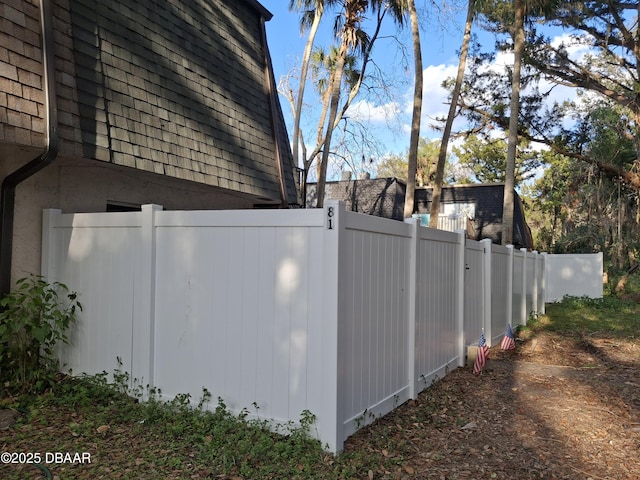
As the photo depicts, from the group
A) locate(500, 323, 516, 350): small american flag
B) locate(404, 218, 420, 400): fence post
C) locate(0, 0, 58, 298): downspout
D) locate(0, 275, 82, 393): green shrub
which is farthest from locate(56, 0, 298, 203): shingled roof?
locate(500, 323, 516, 350): small american flag

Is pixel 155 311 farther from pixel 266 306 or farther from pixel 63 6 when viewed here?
pixel 63 6

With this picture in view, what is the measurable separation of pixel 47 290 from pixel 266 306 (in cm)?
252

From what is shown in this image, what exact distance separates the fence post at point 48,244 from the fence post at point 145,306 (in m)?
1.28

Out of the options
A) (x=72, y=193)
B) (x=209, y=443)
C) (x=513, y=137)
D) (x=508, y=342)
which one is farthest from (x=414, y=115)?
(x=209, y=443)

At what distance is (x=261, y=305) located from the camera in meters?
4.16

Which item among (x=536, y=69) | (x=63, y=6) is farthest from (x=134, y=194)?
(x=536, y=69)

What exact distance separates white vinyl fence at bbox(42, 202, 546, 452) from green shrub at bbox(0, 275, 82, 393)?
0.25 metres

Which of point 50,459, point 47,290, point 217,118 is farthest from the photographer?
point 217,118

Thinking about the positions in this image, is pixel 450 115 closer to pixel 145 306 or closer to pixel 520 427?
pixel 520 427

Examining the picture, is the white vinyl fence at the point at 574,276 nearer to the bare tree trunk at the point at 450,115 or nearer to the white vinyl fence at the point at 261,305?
the bare tree trunk at the point at 450,115

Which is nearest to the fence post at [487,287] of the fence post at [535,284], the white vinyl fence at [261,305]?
the white vinyl fence at [261,305]

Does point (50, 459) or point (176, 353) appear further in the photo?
point (176, 353)

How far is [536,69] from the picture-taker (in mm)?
19969

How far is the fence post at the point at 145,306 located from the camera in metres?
4.64
